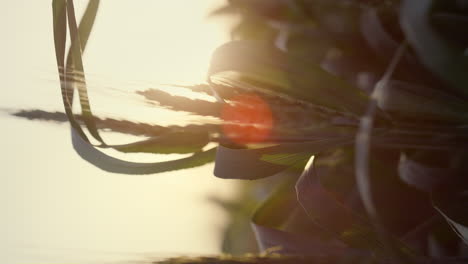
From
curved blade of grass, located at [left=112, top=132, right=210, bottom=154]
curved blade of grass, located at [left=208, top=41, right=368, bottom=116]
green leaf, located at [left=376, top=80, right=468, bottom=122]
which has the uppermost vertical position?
curved blade of grass, located at [left=208, top=41, right=368, bottom=116]

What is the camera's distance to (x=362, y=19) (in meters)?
0.81

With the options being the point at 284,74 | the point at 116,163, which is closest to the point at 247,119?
the point at 284,74

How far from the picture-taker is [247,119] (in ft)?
1.58

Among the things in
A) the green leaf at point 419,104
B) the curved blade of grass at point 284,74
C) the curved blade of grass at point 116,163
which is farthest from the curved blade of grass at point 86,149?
the green leaf at point 419,104

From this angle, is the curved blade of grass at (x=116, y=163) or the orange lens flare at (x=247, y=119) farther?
the curved blade of grass at (x=116, y=163)

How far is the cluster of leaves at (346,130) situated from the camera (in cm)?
46

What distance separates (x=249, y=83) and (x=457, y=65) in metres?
0.21

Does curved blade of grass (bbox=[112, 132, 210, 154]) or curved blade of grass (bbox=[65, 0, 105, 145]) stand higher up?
curved blade of grass (bbox=[65, 0, 105, 145])

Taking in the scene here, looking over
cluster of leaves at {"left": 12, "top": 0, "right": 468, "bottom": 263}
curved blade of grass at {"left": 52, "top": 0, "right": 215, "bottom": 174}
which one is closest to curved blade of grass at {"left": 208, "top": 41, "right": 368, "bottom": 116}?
cluster of leaves at {"left": 12, "top": 0, "right": 468, "bottom": 263}

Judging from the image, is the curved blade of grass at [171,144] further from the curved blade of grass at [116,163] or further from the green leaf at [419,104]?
the green leaf at [419,104]

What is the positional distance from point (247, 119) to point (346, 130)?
10 cm

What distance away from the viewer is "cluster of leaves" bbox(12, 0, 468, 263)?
1.50ft

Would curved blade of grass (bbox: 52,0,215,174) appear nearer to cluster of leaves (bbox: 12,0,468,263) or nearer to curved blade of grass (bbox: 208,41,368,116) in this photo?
cluster of leaves (bbox: 12,0,468,263)

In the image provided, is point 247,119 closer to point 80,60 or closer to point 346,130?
point 346,130
